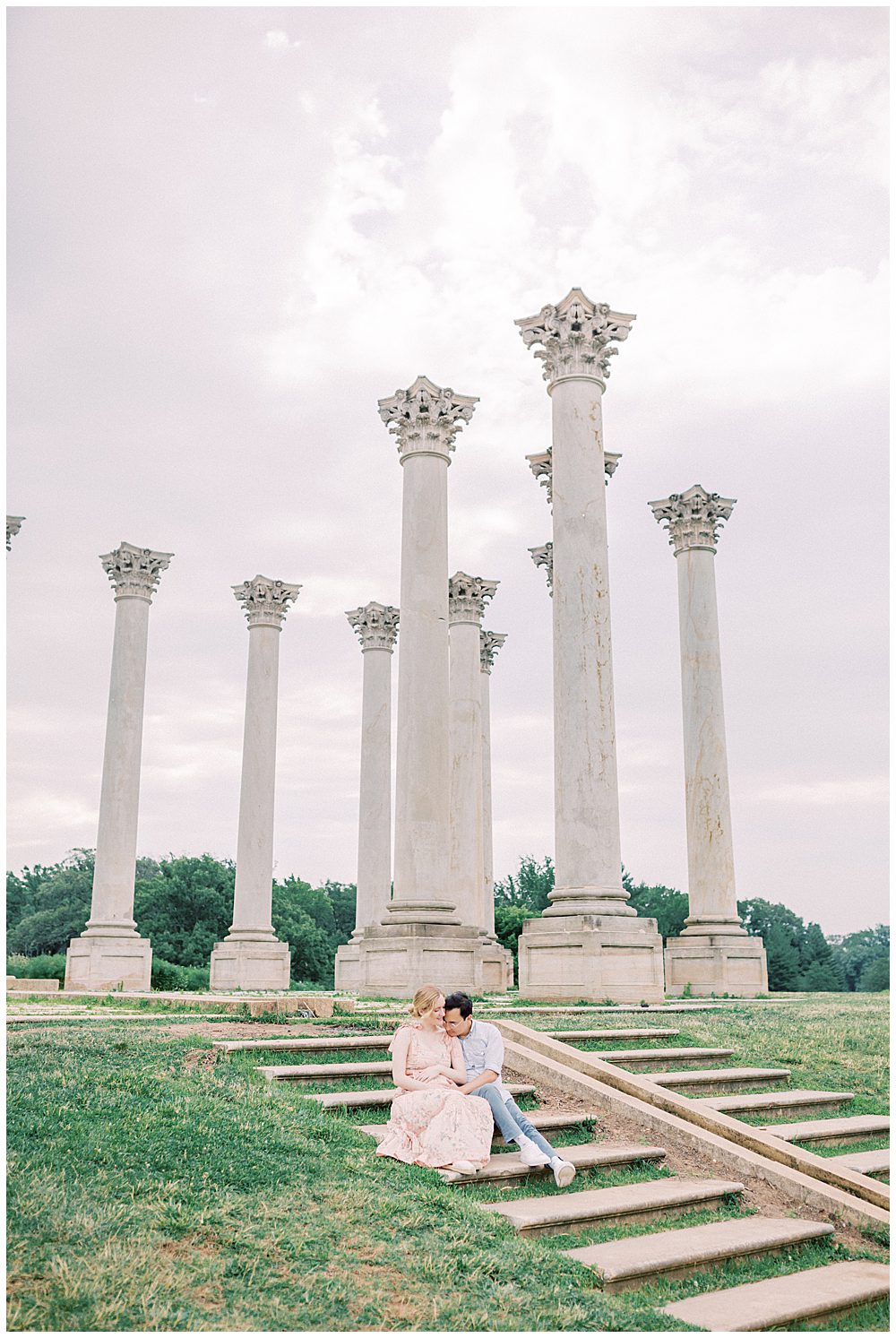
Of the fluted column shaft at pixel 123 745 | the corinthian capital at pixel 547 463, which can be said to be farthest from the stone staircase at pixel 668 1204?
the fluted column shaft at pixel 123 745

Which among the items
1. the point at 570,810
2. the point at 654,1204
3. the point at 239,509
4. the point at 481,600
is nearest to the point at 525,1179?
the point at 654,1204

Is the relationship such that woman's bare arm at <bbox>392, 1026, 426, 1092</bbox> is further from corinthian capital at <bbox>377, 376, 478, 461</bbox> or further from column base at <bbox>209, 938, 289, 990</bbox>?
column base at <bbox>209, 938, 289, 990</bbox>

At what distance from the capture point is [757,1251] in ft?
58.3

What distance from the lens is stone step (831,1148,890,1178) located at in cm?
2195

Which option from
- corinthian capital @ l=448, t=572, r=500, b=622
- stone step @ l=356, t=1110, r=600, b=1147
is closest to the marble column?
corinthian capital @ l=448, t=572, r=500, b=622

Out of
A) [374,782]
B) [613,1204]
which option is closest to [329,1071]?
[613,1204]

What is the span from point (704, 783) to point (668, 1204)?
46.1m

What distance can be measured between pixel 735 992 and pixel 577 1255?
47.1m

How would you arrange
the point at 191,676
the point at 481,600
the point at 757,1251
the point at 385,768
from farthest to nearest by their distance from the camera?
the point at 191,676 < the point at 385,768 < the point at 481,600 < the point at 757,1251

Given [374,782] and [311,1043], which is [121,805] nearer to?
[374,782]

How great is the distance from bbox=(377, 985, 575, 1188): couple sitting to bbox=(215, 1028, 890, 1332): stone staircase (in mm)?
397

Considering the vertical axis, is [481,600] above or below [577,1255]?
above

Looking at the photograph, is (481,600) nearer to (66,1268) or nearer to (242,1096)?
(242,1096)

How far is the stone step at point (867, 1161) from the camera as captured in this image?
2195 centimetres
